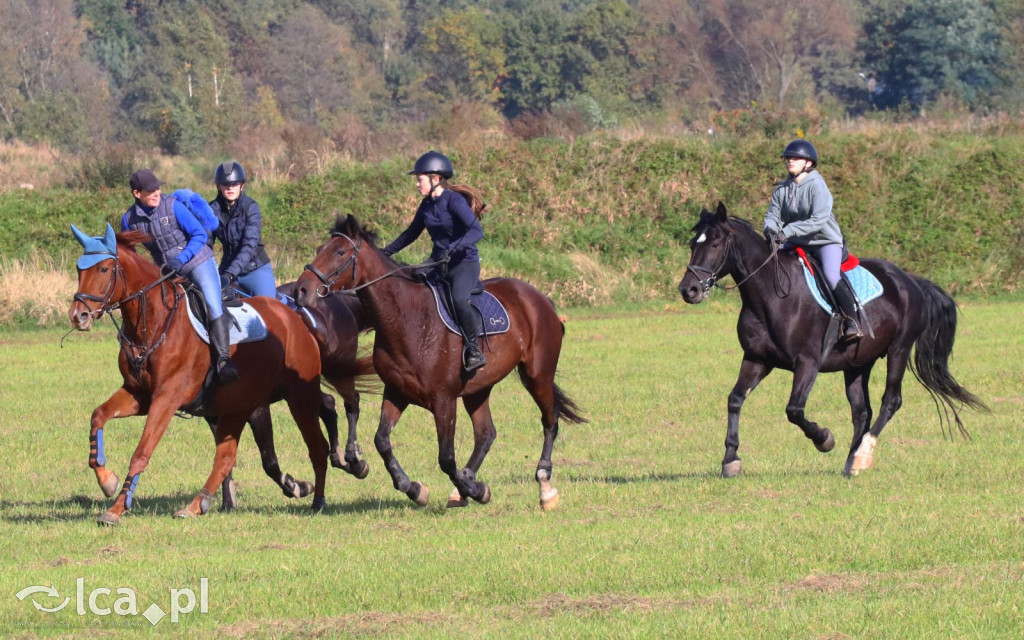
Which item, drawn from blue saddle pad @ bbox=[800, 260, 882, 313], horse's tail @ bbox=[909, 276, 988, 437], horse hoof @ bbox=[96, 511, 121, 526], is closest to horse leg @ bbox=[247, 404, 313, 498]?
horse hoof @ bbox=[96, 511, 121, 526]

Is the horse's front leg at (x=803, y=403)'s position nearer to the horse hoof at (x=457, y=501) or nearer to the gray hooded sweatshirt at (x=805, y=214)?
the gray hooded sweatshirt at (x=805, y=214)

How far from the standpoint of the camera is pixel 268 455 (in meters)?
12.0

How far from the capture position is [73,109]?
64.8m

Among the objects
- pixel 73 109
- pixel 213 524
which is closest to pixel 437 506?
pixel 213 524

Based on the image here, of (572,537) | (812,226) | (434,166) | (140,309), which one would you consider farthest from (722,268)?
(140,309)

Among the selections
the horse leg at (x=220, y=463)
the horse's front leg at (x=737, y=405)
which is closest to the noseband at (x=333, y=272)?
the horse leg at (x=220, y=463)

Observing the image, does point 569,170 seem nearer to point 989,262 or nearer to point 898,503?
point 989,262

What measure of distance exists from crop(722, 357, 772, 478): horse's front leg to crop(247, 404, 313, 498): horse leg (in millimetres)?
3669

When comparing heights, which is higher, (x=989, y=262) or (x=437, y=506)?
(x=437, y=506)

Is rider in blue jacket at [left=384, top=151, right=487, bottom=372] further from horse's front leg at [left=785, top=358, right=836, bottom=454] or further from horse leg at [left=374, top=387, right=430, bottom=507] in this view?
horse's front leg at [left=785, top=358, right=836, bottom=454]

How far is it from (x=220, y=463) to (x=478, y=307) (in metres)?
2.41

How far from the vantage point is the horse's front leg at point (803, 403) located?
12336mm

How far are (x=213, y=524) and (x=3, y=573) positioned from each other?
6.95ft
